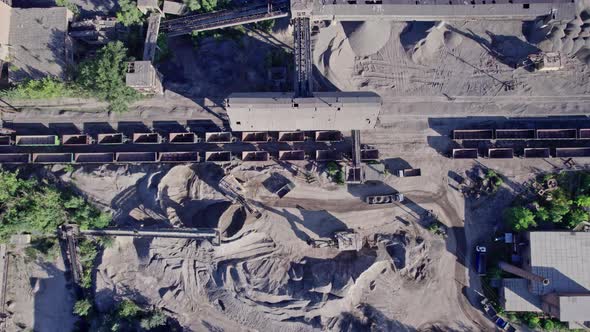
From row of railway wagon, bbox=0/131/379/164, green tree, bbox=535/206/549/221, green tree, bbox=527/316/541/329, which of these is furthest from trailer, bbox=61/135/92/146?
green tree, bbox=527/316/541/329

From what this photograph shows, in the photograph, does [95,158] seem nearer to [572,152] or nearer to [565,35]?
[572,152]

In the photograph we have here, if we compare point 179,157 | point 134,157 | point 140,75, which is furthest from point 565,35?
point 134,157

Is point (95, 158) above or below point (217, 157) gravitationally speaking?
above

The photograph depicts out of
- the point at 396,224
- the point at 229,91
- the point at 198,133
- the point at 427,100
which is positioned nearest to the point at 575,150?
the point at 427,100

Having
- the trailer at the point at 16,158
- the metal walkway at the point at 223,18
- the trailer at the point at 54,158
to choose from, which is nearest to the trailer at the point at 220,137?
the metal walkway at the point at 223,18

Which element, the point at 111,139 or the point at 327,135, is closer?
the point at 327,135

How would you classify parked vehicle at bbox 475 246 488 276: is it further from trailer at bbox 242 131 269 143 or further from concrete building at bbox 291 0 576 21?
trailer at bbox 242 131 269 143
